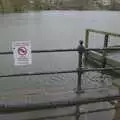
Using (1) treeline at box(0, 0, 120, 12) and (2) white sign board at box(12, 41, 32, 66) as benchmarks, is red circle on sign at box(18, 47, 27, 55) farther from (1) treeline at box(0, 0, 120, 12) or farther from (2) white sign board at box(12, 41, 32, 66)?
(1) treeline at box(0, 0, 120, 12)

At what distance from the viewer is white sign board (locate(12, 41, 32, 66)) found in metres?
5.32

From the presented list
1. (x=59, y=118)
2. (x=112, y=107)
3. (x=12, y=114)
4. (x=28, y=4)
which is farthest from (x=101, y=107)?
(x=28, y=4)

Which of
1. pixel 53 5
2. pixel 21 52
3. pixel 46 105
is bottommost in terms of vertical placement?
pixel 53 5

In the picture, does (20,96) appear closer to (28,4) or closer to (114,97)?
(114,97)

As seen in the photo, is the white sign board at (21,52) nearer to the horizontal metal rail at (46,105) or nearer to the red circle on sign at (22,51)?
the red circle on sign at (22,51)

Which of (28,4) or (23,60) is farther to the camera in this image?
(28,4)

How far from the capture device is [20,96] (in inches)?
229

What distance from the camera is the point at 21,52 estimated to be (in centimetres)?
536

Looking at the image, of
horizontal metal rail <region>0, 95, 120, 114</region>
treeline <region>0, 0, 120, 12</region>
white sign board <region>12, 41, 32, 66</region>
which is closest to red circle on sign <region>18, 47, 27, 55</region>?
white sign board <region>12, 41, 32, 66</region>

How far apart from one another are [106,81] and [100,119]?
3.46 metres

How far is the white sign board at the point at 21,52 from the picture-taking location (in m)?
5.32

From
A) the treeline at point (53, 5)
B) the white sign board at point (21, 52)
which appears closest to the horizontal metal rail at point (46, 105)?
the white sign board at point (21, 52)

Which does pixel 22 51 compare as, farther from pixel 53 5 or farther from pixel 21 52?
pixel 53 5

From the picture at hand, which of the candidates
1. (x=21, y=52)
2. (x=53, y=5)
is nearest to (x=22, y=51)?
(x=21, y=52)
